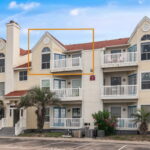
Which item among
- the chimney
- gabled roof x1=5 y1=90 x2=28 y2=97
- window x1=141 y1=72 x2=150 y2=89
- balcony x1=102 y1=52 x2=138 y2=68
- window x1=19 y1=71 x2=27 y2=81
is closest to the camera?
window x1=141 y1=72 x2=150 y2=89

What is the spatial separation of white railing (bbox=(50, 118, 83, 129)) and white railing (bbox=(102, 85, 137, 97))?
4040mm

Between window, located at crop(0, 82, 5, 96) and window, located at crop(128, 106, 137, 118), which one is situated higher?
window, located at crop(0, 82, 5, 96)

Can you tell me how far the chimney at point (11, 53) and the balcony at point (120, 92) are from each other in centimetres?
1258

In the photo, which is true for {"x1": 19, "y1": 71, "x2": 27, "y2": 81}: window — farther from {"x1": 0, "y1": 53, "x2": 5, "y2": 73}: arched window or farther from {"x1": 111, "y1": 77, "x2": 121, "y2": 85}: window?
{"x1": 111, "y1": 77, "x2": 121, "y2": 85}: window

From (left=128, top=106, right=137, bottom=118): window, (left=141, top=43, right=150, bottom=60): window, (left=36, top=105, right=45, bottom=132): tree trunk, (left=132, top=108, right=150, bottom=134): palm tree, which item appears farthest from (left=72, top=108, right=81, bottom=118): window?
(left=141, top=43, right=150, bottom=60): window

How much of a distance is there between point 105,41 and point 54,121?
11748 millimetres

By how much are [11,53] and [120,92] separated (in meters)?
15.1

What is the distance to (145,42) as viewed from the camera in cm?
2744

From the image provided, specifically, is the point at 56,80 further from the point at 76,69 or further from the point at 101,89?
the point at 101,89

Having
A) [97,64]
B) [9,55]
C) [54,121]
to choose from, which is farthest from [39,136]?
[9,55]

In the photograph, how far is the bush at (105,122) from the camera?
2623 cm

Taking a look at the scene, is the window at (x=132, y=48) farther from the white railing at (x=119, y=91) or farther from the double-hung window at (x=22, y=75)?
the double-hung window at (x=22, y=75)

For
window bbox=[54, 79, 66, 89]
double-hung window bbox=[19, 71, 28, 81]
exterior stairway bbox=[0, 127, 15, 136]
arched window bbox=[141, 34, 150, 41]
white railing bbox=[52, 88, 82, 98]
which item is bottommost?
exterior stairway bbox=[0, 127, 15, 136]

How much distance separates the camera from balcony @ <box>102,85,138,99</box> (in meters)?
27.2
